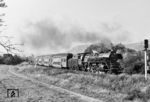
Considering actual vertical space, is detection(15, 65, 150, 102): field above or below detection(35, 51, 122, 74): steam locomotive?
Answer: below

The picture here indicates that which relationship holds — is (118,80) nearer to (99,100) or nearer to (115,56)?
(99,100)

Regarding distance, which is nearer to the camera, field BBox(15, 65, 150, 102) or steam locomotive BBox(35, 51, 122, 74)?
field BBox(15, 65, 150, 102)

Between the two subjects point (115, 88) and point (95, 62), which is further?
point (95, 62)

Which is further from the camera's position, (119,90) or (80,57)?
(80,57)

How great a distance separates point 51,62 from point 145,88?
3391cm

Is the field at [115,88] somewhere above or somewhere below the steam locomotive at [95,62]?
below

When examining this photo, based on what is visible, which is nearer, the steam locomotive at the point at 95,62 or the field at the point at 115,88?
the field at the point at 115,88

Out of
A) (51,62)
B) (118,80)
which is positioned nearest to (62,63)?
(51,62)

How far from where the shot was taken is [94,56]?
96.4ft

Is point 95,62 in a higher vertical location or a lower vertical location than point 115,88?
higher

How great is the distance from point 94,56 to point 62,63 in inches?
Result: 495

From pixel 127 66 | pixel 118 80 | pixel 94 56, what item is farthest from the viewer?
pixel 94 56

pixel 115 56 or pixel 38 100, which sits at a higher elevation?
pixel 115 56

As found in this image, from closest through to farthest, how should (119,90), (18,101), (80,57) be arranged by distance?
1. (18,101)
2. (119,90)
3. (80,57)
